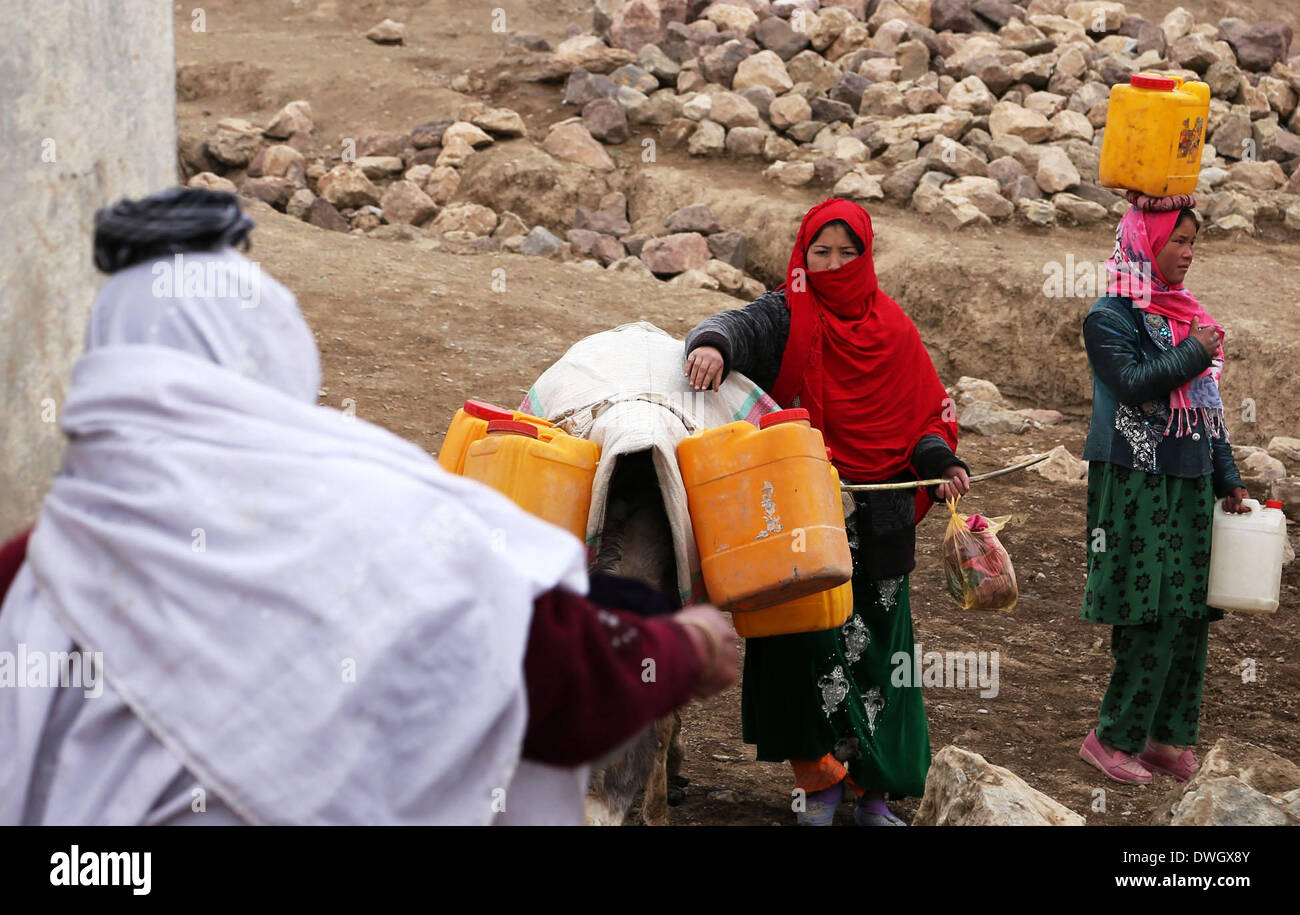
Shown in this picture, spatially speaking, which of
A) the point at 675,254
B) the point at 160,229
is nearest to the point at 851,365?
the point at 160,229

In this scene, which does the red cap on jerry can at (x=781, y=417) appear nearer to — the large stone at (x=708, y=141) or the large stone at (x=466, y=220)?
the large stone at (x=466, y=220)

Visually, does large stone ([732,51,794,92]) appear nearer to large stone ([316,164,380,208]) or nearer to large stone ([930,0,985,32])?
large stone ([930,0,985,32])

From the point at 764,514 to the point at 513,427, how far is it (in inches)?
23.7

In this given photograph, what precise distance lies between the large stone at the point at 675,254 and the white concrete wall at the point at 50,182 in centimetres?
722

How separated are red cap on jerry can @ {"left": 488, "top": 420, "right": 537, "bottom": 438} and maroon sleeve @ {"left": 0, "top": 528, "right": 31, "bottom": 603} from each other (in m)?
1.45

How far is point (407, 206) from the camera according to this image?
11148 millimetres

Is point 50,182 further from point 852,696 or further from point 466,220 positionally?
point 466,220

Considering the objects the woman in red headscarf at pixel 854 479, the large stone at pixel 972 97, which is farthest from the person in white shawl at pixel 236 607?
the large stone at pixel 972 97

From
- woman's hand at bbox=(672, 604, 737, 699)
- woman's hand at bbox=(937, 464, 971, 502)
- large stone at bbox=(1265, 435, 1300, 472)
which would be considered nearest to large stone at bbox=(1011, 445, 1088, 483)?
large stone at bbox=(1265, 435, 1300, 472)

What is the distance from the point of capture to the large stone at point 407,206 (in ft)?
36.5

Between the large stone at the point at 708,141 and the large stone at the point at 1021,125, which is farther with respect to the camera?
the large stone at the point at 708,141

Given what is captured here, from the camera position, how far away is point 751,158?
39.9 feet

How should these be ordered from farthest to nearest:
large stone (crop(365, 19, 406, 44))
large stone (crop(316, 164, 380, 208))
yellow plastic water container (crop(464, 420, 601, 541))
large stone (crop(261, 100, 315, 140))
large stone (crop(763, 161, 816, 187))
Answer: large stone (crop(365, 19, 406, 44))
large stone (crop(261, 100, 315, 140))
large stone (crop(763, 161, 816, 187))
large stone (crop(316, 164, 380, 208))
yellow plastic water container (crop(464, 420, 601, 541))

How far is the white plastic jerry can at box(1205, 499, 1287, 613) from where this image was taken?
14.4 ft
